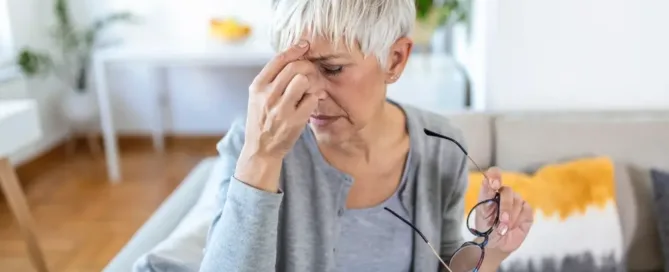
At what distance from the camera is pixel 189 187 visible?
1.61 meters

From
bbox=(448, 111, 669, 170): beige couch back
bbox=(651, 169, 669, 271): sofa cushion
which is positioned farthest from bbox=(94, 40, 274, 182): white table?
bbox=(651, 169, 669, 271): sofa cushion

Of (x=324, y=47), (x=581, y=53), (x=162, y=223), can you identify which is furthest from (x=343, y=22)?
(x=581, y=53)

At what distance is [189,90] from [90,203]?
106 centimetres

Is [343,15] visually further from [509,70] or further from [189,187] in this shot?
[509,70]

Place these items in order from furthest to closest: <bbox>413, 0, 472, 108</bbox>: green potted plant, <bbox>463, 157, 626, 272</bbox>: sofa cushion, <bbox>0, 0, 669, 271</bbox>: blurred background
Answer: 1. <bbox>413, 0, 472, 108</bbox>: green potted plant
2. <bbox>0, 0, 669, 271</bbox>: blurred background
3. <bbox>463, 157, 626, 272</bbox>: sofa cushion

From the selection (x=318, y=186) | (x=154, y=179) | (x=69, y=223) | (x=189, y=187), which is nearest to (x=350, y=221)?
(x=318, y=186)

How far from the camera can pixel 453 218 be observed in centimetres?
109

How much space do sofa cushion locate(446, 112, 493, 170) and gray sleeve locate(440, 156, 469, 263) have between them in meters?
0.58

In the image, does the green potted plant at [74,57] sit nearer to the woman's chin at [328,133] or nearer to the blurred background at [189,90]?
the blurred background at [189,90]

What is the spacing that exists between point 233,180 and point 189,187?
825 millimetres

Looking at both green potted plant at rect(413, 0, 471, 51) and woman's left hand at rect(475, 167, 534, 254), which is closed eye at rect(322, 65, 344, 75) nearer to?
woman's left hand at rect(475, 167, 534, 254)

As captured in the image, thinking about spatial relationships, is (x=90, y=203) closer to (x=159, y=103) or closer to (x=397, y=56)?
(x=159, y=103)

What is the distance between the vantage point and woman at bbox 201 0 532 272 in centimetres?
81

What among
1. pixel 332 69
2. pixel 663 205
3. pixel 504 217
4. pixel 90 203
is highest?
pixel 332 69
